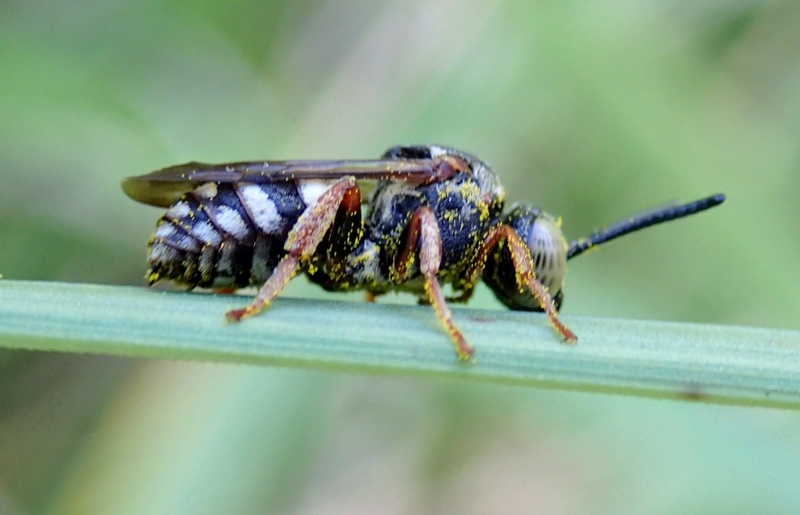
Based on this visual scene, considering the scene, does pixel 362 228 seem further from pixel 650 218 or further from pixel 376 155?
pixel 376 155

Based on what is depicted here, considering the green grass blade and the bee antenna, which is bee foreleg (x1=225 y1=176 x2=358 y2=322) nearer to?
the green grass blade

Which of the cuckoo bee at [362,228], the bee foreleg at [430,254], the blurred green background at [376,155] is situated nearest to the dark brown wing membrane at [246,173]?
the cuckoo bee at [362,228]

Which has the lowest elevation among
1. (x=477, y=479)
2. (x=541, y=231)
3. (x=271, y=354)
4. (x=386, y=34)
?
(x=477, y=479)

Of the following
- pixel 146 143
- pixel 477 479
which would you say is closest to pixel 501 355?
pixel 477 479

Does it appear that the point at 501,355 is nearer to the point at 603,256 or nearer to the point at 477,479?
the point at 477,479

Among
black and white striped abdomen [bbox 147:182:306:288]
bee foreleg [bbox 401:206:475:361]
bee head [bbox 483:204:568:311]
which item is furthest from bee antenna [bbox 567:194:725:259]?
black and white striped abdomen [bbox 147:182:306:288]

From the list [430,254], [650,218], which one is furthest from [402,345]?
[650,218]
